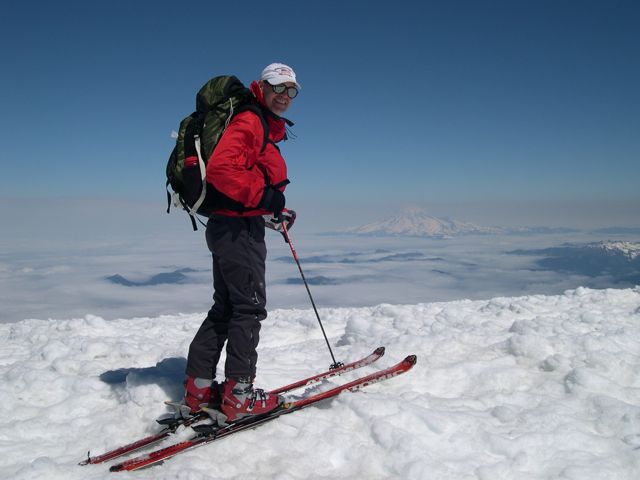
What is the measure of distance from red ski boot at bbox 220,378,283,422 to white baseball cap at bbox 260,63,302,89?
2519 millimetres

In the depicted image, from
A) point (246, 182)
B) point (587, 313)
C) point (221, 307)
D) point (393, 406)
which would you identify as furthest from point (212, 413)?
point (587, 313)

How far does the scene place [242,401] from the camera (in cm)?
315

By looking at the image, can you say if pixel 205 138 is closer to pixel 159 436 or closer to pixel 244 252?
pixel 244 252

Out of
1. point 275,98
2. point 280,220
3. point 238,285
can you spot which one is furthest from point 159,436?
point 275,98

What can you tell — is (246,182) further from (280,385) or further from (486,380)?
(486,380)

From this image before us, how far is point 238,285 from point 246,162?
3.36ft

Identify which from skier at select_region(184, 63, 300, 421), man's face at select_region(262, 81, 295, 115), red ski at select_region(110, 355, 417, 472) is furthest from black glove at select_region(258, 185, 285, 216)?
red ski at select_region(110, 355, 417, 472)

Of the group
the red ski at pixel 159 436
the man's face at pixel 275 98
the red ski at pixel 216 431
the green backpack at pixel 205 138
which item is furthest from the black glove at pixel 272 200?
the red ski at pixel 159 436

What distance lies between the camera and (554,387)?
3904 mm

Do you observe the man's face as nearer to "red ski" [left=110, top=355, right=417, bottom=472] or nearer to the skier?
the skier

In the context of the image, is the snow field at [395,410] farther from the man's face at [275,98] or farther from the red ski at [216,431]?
the man's face at [275,98]

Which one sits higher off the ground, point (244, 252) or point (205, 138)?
point (205, 138)

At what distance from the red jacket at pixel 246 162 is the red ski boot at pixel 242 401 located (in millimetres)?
1426

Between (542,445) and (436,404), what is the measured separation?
0.89 m
